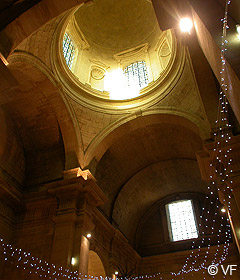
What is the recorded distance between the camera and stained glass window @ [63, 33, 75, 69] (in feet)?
→ 49.4

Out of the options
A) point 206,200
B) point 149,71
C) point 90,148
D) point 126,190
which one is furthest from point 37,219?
point 206,200

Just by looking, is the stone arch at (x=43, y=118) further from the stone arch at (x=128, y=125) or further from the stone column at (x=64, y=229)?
the stone column at (x=64, y=229)

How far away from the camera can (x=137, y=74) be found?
16.5 metres

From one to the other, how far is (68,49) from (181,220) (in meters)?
13.1

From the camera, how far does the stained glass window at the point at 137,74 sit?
15.9m

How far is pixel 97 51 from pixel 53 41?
541 centimetres

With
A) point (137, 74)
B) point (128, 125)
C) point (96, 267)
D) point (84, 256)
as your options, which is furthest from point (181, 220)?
point (137, 74)

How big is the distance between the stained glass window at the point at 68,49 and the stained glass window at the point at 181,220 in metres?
11.7

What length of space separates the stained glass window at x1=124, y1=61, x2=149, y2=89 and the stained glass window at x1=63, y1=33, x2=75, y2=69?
3451 millimetres

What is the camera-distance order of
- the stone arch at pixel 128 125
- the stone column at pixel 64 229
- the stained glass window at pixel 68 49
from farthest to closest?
Answer: 1. the stained glass window at pixel 68 49
2. the stone arch at pixel 128 125
3. the stone column at pixel 64 229

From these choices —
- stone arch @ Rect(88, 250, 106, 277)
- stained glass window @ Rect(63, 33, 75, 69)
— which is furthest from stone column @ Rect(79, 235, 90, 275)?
stained glass window @ Rect(63, 33, 75, 69)

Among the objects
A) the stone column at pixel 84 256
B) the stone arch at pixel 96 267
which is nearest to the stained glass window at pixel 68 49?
the stone column at pixel 84 256

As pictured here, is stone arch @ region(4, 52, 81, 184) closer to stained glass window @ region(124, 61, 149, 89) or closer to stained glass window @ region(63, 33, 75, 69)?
stained glass window @ region(63, 33, 75, 69)

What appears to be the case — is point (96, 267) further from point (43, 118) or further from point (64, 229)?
point (43, 118)
